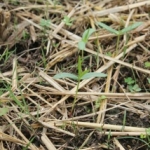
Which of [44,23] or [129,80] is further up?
[44,23]

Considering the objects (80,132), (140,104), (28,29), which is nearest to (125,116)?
(140,104)

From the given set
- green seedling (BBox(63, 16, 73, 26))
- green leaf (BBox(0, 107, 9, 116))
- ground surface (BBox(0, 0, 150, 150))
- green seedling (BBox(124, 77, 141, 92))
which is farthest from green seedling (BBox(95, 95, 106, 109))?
green seedling (BBox(63, 16, 73, 26))

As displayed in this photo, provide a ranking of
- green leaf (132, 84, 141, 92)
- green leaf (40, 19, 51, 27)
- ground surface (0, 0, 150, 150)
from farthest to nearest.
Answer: green leaf (40, 19, 51, 27), green leaf (132, 84, 141, 92), ground surface (0, 0, 150, 150)

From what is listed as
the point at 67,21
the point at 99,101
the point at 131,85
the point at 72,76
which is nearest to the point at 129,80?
the point at 131,85

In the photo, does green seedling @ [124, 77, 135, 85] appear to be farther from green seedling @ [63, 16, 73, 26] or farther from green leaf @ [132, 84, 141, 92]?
green seedling @ [63, 16, 73, 26]

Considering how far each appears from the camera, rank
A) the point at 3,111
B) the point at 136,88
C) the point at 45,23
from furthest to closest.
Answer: the point at 45,23 < the point at 136,88 < the point at 3,111

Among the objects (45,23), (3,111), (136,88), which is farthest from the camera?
(45,23)

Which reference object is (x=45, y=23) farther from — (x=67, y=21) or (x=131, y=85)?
(x=131, y=85)

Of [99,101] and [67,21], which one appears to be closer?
[99,101]

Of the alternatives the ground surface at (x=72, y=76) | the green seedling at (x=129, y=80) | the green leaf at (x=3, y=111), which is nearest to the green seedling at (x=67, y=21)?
the ground surface at (x=72, y=76)

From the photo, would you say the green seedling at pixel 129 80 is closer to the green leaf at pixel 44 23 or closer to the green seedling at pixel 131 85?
the green seedling at pixel 131 85
